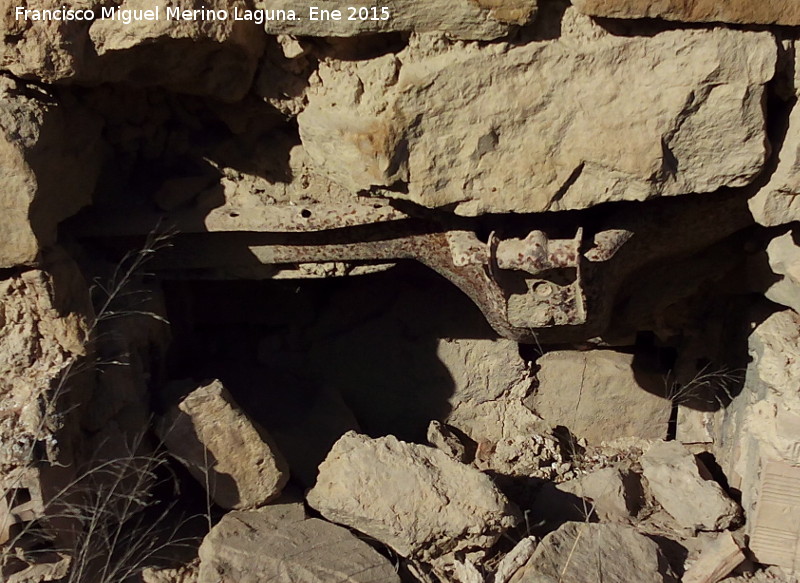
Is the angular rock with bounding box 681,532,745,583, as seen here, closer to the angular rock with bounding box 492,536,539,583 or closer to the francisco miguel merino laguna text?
the angular rock with bounding box 492,536,539,583

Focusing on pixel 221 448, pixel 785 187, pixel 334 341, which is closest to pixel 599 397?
pixel 334 341

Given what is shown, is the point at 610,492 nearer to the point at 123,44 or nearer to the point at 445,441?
the point at 445,441

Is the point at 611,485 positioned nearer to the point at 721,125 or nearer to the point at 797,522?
the point at 797,522

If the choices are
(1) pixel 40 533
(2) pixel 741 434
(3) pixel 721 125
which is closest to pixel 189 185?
(1) pixel 40 533

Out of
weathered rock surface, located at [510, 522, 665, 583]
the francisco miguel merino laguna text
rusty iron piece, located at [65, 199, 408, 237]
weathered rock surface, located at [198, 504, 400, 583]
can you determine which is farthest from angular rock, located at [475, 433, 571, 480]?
the francisco miguel merino laguna text

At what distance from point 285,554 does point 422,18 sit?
178cm

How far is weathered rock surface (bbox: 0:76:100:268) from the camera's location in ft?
8.86

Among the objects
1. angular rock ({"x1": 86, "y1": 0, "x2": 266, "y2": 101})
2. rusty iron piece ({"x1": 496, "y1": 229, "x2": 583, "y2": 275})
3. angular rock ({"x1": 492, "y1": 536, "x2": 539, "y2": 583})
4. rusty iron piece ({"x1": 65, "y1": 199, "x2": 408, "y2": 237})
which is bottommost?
angular rock ({"x1": 492, "y1": 536, "x2": 539, "y2": 583})

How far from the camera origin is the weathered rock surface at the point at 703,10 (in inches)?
96.0

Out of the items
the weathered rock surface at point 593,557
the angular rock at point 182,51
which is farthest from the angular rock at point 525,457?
the angular rock at point 182,51

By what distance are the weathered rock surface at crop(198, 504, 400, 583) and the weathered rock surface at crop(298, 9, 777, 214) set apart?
1.20 m

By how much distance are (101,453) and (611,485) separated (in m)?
1.95

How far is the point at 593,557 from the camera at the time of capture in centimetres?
291

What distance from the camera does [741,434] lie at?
3.38 meters
